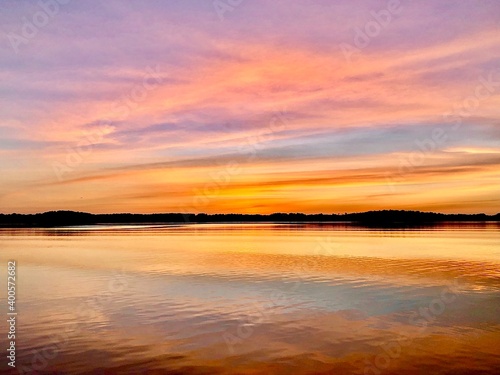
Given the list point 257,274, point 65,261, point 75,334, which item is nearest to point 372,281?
point 257,274

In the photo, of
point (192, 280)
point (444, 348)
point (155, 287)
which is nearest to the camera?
point (444, 348)

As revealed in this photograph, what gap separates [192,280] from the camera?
32250 millimetres

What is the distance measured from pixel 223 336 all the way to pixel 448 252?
40689mm

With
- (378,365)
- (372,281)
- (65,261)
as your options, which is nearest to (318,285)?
(372,281)

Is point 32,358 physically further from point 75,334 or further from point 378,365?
point 378,365

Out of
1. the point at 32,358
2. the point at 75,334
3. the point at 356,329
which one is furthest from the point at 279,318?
the point at 32,358

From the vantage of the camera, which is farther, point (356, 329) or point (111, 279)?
point (111, 279)

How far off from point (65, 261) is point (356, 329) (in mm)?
34772

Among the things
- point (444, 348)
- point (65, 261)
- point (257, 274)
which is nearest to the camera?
point (444, 348)

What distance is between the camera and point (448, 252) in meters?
51.9

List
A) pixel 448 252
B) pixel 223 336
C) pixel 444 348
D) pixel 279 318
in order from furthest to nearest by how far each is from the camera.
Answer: pixel 448 252 < pixel 279 318 < pixel 223 336 < pixel 444 348

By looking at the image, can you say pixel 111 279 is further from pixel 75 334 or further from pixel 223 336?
pixel 223 336

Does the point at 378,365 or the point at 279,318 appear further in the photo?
the point at 279,318

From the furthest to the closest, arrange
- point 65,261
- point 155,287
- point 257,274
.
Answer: point 65,261
point 257,274
point 155,287
